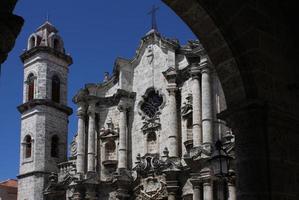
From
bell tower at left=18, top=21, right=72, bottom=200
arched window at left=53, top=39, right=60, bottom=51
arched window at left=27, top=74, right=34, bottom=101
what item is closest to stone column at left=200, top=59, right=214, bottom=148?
bell tower at left=18, top=21, right=72, bottom=200

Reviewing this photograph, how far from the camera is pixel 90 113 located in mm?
24266

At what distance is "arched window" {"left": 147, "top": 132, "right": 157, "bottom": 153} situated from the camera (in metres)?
22.3

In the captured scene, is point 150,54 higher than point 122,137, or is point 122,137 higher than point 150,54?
point 150,54

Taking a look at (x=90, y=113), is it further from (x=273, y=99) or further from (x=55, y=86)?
(x=273, y=99)

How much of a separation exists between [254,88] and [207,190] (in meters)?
12.0

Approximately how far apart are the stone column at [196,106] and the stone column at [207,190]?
165 centimetres

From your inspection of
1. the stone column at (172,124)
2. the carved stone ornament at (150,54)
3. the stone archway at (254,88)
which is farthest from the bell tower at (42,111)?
the stone archway at (254,88)

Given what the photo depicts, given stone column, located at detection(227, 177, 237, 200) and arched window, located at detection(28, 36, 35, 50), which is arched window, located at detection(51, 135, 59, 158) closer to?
arched window, located at detection(28, 36, 35, 50)

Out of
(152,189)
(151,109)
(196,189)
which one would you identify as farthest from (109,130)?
(196,189)

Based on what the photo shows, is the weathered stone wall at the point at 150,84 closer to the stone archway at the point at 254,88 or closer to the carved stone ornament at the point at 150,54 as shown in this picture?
the carved stone ornament at the point at 150,54

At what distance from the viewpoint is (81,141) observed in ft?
79.2

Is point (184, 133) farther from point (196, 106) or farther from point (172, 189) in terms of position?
point (172, 189)

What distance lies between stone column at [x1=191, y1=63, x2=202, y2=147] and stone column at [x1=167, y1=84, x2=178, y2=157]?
130 centimetres

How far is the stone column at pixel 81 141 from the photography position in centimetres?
2374
